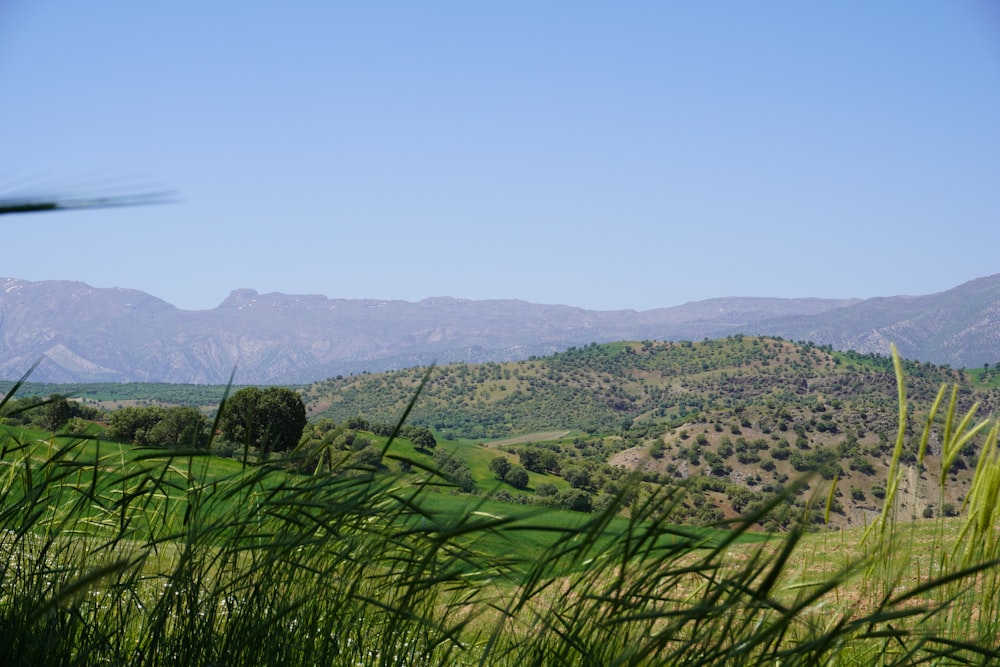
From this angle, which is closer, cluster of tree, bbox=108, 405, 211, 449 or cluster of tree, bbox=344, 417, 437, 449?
cluster of tree, bbox=108, 405, 211, 449

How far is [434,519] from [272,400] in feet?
78.5

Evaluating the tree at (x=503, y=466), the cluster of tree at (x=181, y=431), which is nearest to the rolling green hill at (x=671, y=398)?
the tree at (x=503, y=466)

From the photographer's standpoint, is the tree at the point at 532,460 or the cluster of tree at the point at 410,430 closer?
the cluster of tree at the point at 410,430

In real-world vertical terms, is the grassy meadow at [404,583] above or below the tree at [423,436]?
above

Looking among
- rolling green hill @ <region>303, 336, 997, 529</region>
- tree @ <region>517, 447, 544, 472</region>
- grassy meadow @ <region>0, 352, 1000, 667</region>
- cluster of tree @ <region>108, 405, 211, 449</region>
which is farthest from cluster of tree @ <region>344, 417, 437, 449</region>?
rolling green hill @ <region>303, 336, 997, 529</region>

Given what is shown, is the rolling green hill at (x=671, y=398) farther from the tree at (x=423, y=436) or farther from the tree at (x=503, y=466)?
the tree at (x=503, y=466)

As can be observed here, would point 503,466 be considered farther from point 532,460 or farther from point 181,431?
point 532,460

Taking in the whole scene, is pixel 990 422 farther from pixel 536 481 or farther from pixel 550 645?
pixel 536 481

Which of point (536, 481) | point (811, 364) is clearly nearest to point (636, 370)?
point (811, 364)

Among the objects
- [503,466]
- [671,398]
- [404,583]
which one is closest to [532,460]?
[503,466]

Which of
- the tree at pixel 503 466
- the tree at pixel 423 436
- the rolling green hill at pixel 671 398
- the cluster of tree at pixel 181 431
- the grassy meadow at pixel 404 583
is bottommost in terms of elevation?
the rolling green hill at pixel 671 398

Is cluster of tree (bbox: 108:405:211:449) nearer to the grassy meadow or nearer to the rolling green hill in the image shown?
the grassy meadow

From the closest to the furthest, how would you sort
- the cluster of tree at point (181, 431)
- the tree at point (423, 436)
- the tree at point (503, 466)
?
the cluster of tree at point (181, 431)
the tree at point (503, 466)
the tree at point (423, 436)

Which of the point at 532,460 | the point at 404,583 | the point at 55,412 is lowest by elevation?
the point at 532,460
